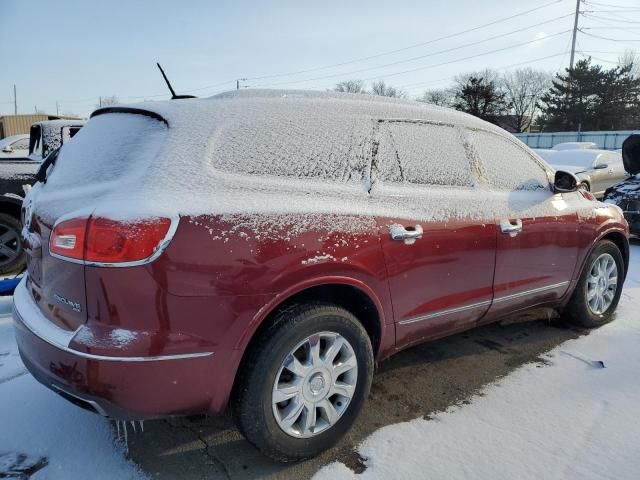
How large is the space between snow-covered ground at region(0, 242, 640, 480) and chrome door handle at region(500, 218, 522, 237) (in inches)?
37.8

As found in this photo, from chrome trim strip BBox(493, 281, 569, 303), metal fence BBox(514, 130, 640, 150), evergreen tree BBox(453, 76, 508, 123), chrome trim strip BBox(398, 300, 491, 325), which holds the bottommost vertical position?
chrome trim strip BBox(493, 281, 569, 303)

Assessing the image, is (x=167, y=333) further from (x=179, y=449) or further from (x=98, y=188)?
(x=179, y=449)

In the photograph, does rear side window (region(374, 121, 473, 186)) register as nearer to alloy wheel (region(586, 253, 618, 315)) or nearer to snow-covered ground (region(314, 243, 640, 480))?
snow-covered ground (region(314, 243, 640, 480))

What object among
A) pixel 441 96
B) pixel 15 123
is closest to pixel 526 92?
pixel 441 96

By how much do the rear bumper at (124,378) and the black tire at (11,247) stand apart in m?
4.33

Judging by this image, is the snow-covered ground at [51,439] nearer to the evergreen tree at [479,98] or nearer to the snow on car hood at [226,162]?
the snow on car hood at [226,162]

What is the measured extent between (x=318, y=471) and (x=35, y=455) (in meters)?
1.36

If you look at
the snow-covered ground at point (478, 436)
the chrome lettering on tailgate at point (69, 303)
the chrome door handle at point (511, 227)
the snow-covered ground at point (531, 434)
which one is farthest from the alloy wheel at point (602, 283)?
the chrome lettering on tailgate at point (69, 303)

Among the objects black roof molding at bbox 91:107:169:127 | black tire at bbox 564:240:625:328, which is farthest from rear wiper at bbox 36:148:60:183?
black tire at bbox 564:240:625:328

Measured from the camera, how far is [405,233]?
8.82 feet

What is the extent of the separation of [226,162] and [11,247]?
4.94 meters

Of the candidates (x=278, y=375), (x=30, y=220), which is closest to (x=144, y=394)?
(x=278, y=375)

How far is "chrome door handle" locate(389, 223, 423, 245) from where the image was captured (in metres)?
2.64

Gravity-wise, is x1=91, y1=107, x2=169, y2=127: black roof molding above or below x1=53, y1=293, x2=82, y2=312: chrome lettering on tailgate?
above
